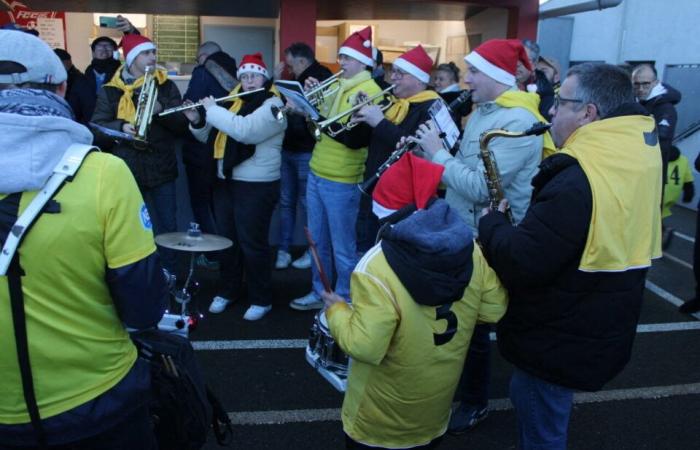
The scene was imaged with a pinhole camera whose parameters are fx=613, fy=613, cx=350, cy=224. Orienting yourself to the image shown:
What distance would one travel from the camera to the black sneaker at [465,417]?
3.15 meters

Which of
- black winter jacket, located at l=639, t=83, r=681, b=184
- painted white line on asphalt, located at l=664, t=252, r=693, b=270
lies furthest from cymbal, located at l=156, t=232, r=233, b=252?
painted white line on asphalt, located at l=664, t=252, r=693, b=270

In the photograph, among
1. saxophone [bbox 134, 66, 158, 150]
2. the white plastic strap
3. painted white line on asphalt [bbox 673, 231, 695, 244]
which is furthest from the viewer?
painted white line on asphalt [bbox 673, 231, 695, 244]

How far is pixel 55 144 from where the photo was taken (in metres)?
1.54

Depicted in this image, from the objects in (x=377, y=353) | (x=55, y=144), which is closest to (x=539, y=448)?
(x=377, y=353)

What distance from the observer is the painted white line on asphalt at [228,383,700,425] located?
322cm

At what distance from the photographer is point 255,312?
14.5ft

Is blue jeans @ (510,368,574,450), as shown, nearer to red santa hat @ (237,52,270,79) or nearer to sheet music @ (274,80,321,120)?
sheet music @ (274,80,321,120)

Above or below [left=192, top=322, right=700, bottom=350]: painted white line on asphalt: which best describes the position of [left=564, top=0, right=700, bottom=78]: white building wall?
above

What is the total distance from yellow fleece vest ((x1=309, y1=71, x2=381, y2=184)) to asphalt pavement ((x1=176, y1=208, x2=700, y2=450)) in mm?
1094

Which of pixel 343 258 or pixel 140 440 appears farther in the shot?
pixel 343 258

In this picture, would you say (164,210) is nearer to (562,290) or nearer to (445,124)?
(445,124)

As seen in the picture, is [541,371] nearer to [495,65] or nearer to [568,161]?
[568,161]

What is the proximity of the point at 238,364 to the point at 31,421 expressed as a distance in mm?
2217

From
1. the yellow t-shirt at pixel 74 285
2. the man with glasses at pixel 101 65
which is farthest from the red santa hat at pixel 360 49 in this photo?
the yellow t-shirt at pixel 74 285
